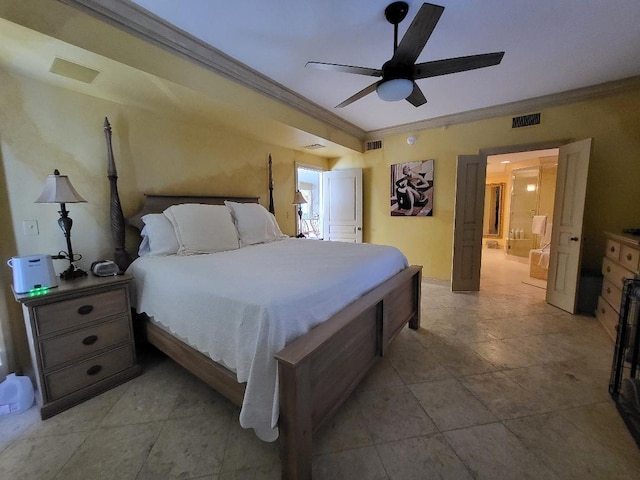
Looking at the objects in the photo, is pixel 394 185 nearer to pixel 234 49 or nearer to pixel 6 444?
pixel 234 49

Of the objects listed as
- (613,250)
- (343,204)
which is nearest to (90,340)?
(343,204)

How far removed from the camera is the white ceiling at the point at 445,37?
1738 mm

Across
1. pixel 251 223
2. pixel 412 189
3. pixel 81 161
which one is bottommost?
pixel 251 223

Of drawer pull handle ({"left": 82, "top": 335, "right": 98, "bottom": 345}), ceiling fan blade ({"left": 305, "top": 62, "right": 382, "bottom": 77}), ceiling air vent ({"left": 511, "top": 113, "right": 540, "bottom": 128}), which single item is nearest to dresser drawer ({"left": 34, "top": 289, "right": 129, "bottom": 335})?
drawer pull handle ({"left": 82, "top": 335, "right": 98, "bottom": 345})

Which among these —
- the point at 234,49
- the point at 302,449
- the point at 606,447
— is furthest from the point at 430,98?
the point at 302,449

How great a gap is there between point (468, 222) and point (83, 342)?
14.5 feet

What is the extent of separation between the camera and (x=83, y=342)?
1.71 meters

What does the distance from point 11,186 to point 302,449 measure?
259cm

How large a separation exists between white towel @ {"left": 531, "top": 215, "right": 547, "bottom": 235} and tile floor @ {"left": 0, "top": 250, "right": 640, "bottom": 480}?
415 centimetres

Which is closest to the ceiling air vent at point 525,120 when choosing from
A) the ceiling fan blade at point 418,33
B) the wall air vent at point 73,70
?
the ceiling fan blade at point 418,33

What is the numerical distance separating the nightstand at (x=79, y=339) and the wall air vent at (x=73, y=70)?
1476 mm

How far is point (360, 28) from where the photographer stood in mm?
1938

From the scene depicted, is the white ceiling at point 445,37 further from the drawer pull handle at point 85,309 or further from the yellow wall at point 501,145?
the drawer pull handle at point 85,309

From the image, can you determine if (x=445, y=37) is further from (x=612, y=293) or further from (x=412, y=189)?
(x=612, y=293)
